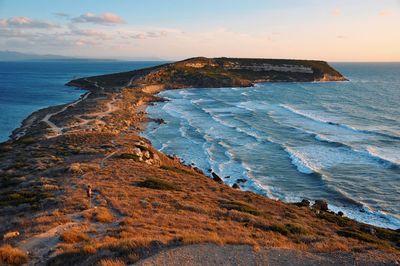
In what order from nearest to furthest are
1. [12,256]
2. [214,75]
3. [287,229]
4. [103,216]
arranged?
[12,256] → [103,216] → [287,229] → [214,75]

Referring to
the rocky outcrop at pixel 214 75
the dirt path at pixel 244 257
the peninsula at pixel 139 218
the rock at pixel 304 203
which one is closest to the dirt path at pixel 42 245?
the peninsula at pixel 139 218

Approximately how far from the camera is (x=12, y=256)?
47.0 ft

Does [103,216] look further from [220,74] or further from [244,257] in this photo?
[220,74]

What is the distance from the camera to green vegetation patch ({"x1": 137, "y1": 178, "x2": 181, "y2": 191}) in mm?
27891

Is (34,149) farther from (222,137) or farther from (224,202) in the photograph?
Result: (222,137)

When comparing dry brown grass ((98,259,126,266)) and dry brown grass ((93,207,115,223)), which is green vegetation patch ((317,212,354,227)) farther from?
dry brown grass ((98,259,126,266))

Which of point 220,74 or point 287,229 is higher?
point 287,229

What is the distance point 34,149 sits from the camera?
40.4 meters

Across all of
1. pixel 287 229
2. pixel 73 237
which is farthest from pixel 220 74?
pixel 73 237

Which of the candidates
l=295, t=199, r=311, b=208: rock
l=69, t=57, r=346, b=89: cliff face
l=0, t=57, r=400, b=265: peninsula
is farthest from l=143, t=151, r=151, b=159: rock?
l=69, t=57, r=346, b=89: cliff face

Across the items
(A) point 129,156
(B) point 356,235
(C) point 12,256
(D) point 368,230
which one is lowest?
(D) point 368,230

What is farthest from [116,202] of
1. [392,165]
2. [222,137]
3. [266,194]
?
[222,137]

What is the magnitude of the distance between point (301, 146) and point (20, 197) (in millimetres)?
38663

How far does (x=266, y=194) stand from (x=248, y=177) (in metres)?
5.27
